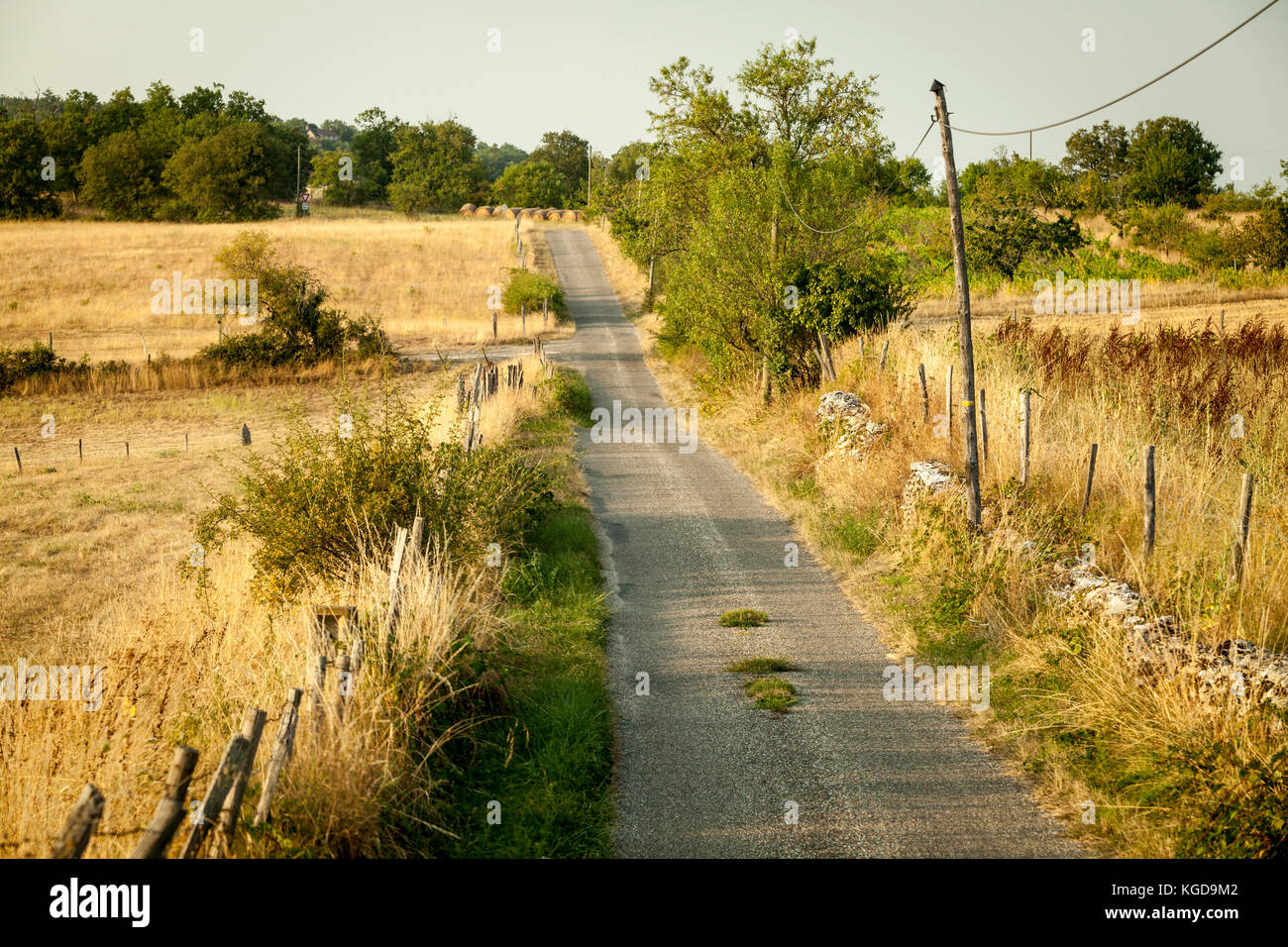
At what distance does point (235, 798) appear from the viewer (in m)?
5.00

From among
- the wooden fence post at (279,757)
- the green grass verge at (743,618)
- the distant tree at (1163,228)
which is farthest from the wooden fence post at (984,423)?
the distant tree at (1163,228)

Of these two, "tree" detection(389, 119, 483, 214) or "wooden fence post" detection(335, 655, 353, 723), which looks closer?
"wooden fence post" detection(335, 655, 353, 723)

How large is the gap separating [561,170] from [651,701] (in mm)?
106950

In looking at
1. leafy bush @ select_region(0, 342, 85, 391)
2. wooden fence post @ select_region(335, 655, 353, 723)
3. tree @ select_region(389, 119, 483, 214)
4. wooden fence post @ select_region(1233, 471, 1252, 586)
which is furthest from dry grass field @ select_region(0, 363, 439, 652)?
tree @ select_region(389, 119, 483, 214)

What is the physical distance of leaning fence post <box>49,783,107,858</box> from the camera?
400 centimetres

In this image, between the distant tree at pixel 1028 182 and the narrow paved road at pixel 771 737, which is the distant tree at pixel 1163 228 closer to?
the distant tree at pixel 1028 182

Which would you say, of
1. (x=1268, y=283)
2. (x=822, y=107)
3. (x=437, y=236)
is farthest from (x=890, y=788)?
(x=437, y=236)

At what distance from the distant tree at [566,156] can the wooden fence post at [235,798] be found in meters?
103

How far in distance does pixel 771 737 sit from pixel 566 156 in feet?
362

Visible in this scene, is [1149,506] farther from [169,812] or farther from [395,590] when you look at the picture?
[169,812]

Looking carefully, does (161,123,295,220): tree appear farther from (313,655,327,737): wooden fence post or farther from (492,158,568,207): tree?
(313,655,327,737): wooden fence post

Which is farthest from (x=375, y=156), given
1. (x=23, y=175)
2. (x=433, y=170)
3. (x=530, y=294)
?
(x=530, y=294)

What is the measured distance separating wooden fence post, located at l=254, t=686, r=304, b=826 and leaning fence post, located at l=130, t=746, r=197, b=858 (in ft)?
1.79

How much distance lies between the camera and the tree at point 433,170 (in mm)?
84500
